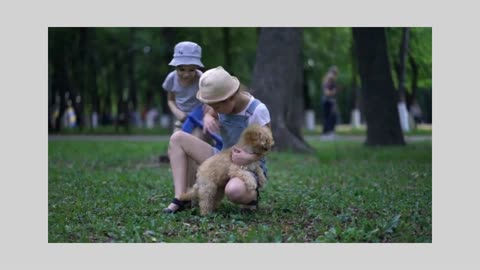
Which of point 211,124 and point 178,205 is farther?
point 178,205

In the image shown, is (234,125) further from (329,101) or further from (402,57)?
(402,57)

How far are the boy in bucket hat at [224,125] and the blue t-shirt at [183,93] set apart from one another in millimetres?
815

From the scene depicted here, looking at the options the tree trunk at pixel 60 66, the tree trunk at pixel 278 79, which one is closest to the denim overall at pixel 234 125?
the tree trunk at pixel 278 79

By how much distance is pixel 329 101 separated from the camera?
2277 centimetres

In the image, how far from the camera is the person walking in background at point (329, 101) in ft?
73.0

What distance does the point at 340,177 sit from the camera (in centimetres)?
1043

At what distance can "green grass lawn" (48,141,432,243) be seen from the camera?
6.00 m

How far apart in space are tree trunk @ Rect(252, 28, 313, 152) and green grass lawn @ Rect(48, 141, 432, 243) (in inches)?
81.5

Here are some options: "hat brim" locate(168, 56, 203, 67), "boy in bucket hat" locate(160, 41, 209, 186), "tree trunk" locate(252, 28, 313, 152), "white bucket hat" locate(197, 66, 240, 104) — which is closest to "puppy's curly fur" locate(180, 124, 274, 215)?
"white bucket hat" locate(197, 66, 240, 104)

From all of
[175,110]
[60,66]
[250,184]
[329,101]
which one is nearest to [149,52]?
[60,66]

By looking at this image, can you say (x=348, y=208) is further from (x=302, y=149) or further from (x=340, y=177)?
(x=302, y=149)

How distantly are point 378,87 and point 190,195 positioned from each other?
390 inches

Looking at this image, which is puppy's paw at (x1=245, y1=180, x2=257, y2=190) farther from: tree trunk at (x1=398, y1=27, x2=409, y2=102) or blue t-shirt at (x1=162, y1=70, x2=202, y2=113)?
tree trunk at (x1=398, y1=27, x2=409, y2=102)

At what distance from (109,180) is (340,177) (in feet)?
10.8
